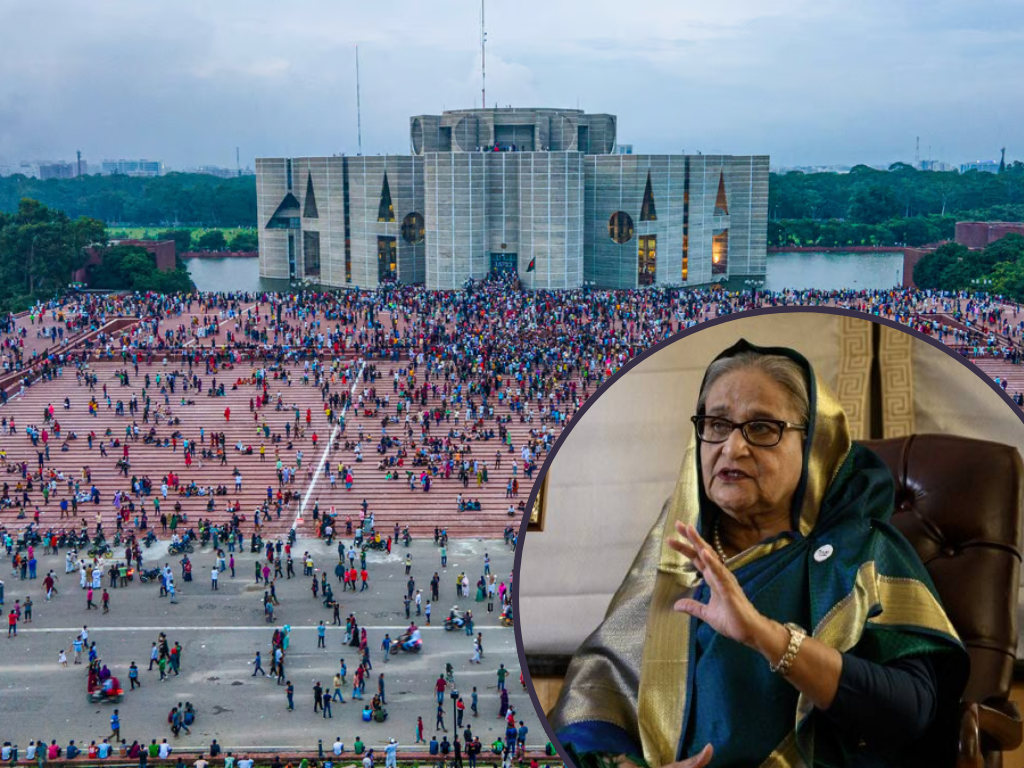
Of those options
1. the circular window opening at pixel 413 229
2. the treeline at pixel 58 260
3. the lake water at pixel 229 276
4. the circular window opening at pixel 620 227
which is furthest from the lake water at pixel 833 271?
the treeline at pixel 58 260

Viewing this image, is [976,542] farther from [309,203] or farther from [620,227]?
[309,203]

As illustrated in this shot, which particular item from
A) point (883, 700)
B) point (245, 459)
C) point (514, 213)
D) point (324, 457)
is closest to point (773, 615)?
point (883, 700)

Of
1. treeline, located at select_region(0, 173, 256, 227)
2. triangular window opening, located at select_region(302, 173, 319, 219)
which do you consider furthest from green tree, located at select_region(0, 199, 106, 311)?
treeline, located at select_region(0, 173, 256, 227)

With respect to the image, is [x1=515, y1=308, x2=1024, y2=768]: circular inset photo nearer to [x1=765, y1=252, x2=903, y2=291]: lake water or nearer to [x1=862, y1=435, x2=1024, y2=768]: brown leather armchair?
[x1=862, y1=435, x2=1024, y2=768]: brown leather armchair

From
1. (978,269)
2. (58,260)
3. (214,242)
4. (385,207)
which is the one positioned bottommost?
(978,269)

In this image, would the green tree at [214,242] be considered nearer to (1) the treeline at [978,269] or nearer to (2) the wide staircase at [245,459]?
(1) the treeline at [978,269]

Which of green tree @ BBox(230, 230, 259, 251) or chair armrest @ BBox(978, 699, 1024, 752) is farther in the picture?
green tree @ BBox(230, 230, 259, 251)

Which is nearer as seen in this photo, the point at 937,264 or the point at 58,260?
the point at 58,260

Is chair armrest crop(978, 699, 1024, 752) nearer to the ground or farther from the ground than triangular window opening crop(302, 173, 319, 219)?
nearer to the ground
